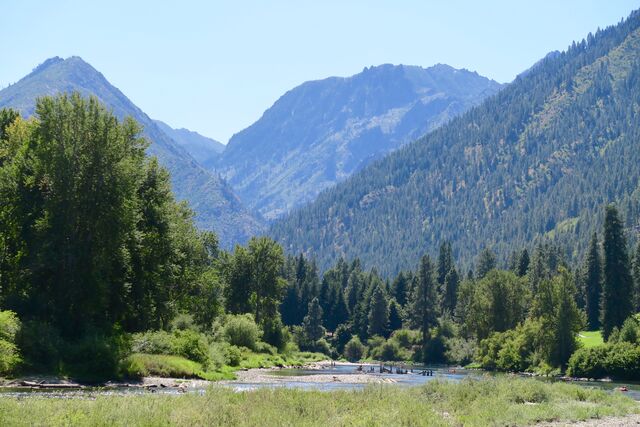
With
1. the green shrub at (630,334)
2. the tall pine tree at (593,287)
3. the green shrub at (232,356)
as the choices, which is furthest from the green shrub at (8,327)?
the tall pine tree at (593,287)

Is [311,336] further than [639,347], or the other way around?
[311,336]

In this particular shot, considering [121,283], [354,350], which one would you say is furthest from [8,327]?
[354,350]

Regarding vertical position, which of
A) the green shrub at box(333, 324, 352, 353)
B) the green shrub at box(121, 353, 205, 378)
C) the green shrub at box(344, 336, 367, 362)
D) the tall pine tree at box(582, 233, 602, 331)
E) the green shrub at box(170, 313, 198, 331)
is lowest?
the green shrub at box(344, 336, 367, 362)

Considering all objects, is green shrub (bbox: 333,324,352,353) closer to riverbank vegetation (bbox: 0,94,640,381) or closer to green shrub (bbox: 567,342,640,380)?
riverbank vegetation (bbox: 0,94,640,381)

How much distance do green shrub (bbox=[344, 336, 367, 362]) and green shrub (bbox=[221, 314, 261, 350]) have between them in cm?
6276

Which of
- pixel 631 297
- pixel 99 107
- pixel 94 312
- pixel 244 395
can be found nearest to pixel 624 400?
pixel 244 395

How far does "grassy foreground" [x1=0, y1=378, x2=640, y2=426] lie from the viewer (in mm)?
24578

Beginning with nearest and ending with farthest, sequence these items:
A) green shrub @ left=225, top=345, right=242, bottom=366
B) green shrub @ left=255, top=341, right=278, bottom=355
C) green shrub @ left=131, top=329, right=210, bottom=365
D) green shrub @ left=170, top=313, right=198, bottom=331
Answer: green shrub @ left=131, top=329, right=210, bottom=365
green shrub @ left=170, top=313, right=198, bottom=331
green shrub @ left=225, top=345, right=242, bottom=366
green shrub @ left=255, top=341, right=278, bottom=355

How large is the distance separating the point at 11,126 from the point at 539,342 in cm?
7115

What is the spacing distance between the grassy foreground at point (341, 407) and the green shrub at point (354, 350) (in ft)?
371

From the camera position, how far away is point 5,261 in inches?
1946

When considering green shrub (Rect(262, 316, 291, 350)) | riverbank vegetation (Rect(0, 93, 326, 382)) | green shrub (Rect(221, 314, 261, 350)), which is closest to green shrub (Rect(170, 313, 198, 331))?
riverbank vegetation (Rect(0, 93, 326, 382))

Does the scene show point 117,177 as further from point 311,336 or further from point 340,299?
point 340,299

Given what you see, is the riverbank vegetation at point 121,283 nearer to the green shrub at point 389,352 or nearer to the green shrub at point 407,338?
the green shrub at point 389,352
